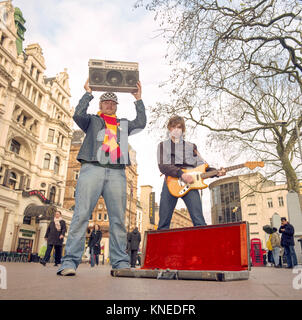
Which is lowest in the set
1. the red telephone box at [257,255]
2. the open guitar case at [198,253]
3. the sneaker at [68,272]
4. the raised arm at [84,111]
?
the sneaker at [68,272]

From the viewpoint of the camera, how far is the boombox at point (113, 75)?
3918 mm

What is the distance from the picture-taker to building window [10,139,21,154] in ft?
92.0

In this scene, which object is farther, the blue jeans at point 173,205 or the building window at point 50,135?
the building window at point 50,135

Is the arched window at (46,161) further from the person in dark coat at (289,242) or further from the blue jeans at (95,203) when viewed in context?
the blue jeans at (95,203)

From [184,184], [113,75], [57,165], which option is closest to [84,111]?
[113,75]

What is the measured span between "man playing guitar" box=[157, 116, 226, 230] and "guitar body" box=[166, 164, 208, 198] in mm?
45

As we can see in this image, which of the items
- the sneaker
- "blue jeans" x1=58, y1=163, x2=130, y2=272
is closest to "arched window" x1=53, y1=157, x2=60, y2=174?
"blue jeans" x1=58, y1=163, x2=130, y2=272

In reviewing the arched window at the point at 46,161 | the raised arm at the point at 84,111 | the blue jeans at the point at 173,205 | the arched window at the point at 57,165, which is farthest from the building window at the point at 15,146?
the blue jeans at the point at 173,205

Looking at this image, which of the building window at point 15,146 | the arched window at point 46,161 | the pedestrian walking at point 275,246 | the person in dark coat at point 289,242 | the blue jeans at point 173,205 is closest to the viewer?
the blue jeans at point 173,205

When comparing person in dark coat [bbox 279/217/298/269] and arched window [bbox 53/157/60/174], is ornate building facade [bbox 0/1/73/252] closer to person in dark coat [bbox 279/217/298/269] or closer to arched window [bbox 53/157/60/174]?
arched window [bbox 53/157/60/174]

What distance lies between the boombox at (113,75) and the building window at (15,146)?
27311 millimetres
